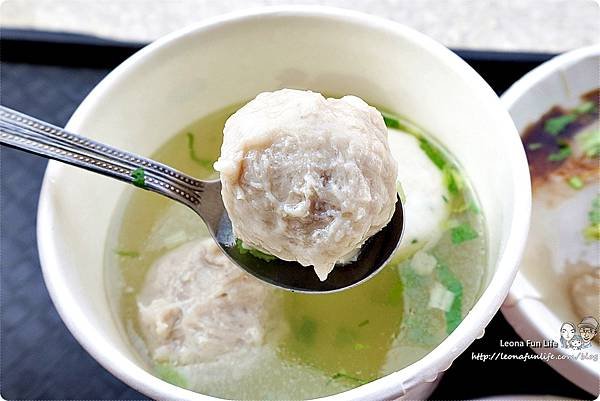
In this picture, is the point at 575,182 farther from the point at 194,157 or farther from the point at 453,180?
the point at 194,157

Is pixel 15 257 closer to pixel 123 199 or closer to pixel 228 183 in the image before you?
pixel 123 199

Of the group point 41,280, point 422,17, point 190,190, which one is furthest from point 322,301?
point 422,17

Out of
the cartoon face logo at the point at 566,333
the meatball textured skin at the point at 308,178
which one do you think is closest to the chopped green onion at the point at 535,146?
the cartoon face logo at the point at 566,333

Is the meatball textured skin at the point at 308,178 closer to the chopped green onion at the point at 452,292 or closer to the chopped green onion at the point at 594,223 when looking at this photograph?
the chopped green onion at the point at 452,292

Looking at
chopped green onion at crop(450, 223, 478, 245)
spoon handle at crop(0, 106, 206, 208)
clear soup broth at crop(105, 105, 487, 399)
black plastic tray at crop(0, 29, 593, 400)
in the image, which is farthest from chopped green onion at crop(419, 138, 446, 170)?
spoon handle at crop(0, 106, 206, 208)

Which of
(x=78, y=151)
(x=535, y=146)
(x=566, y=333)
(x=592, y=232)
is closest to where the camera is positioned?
(x=78, y=151)

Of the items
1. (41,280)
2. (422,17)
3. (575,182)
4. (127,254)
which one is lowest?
(41,280)

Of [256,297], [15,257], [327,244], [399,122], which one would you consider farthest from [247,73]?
[15,257]

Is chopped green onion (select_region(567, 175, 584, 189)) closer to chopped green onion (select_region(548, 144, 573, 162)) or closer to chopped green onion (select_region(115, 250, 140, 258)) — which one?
chopped green onion (select_region(548, 144, 573, 162))
